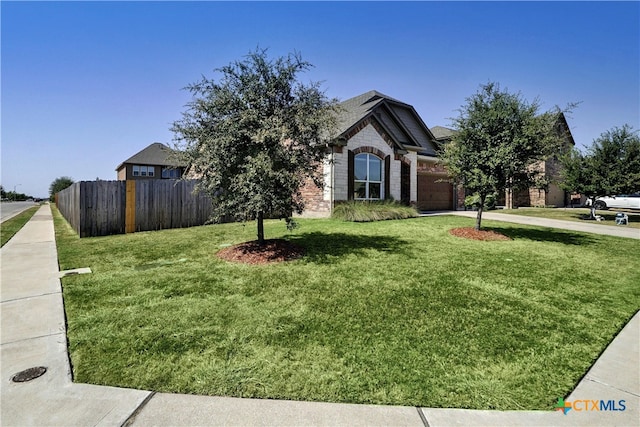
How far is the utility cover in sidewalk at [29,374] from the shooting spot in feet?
9.42

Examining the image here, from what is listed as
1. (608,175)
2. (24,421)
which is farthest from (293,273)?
(608,175)

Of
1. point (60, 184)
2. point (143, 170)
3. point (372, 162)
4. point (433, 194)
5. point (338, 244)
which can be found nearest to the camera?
point (338, 244)

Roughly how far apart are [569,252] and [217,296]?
30.1 feet

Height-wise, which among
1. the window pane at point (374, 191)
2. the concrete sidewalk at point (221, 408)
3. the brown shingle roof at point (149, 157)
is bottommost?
the concrete sidewalk at point (221, 408)

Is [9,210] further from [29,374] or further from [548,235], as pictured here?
[548,235]

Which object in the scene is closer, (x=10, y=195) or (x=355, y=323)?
(x=355, y=323)

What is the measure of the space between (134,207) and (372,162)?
11254 mm

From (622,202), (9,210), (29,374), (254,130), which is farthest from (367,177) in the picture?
(9,210)

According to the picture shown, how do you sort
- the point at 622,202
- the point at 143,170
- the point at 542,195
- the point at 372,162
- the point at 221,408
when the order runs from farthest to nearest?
the point at 143,170, the point at 542,195, the point at 622,202, the point at 372,162, the point at 221,408

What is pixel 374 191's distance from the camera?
54.8 ft

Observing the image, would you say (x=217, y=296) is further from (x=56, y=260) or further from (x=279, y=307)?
(x=56, y=260)

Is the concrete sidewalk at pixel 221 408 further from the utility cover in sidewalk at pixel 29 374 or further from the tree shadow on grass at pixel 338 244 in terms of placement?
the tree shadow on grass at pixel 338 244

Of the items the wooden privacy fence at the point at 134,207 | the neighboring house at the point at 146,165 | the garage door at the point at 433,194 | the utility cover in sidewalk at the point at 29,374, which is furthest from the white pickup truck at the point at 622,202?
the neighboring house at the point at 146,165

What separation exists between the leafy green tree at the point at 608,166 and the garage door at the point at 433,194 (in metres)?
6.94
